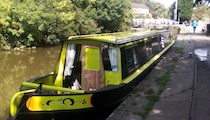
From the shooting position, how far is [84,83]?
8.77 metres

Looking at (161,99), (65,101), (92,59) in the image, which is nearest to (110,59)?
(92,59)

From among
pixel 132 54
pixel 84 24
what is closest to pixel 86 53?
pixel 132 54

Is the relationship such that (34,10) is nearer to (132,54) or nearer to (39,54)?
(39,54)

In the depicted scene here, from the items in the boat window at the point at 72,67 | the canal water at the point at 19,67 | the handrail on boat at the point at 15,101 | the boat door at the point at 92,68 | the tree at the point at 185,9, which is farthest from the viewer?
the tree at the point at 185,9

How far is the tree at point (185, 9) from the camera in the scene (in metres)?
71.5

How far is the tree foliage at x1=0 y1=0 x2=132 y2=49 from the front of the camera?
84.6ft

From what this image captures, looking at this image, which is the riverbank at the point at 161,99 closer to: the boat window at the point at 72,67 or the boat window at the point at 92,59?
the boat window at the point at 92,59

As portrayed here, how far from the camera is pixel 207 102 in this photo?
297 inches

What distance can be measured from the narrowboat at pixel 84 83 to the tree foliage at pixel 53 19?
15.7 meters

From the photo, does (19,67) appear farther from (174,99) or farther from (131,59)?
(174,99)

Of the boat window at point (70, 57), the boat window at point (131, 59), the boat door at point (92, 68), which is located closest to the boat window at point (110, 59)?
the boat door at point (92, 68)

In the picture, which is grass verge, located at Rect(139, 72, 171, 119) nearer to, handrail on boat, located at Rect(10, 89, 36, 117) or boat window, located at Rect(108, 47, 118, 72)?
boat window, located at Rect(108, 47, 118, 72)

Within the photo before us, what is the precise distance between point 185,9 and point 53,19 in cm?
5094

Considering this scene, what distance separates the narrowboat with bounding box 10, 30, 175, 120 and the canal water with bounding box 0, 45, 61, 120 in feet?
8.10
